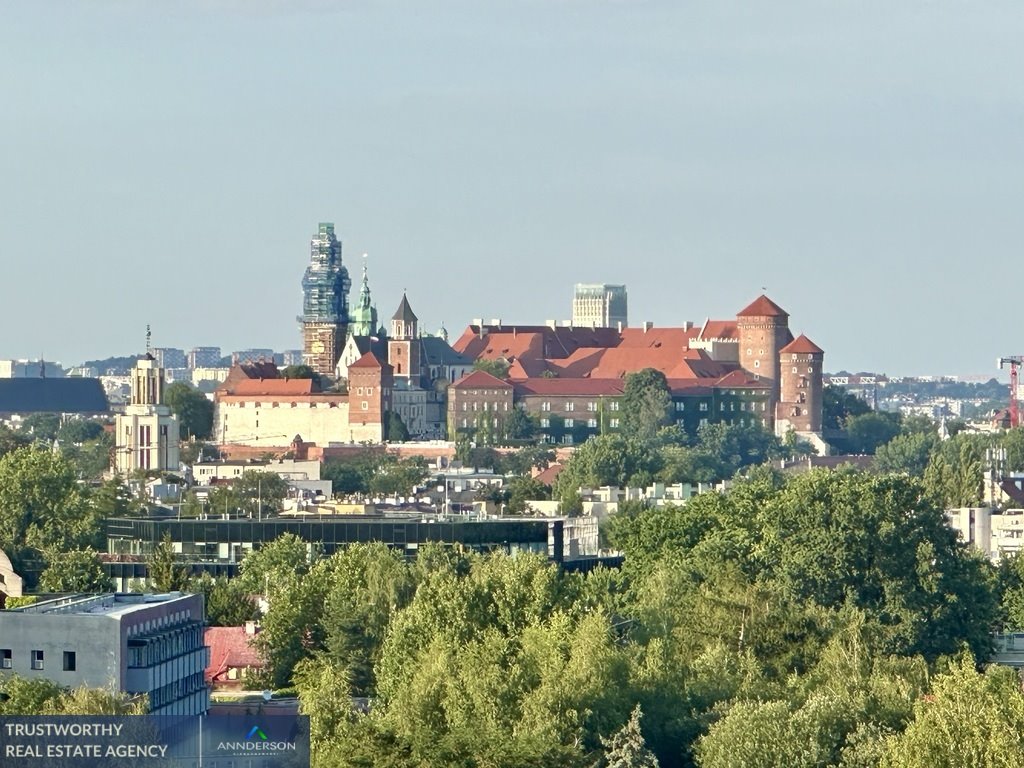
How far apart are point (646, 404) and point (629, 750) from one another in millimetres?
155211

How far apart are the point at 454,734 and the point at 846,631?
640 inches

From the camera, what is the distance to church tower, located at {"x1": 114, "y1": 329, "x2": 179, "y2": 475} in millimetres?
153125

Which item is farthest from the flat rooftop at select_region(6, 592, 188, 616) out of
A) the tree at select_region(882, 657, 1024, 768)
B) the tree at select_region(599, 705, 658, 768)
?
the tree at select_region(882, 657, 1024, 768)

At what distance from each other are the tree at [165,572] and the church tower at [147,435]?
79292 millimetres

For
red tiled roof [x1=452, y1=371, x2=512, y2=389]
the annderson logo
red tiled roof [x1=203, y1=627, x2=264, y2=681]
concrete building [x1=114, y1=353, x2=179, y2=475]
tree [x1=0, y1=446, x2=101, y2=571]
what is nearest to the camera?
the annderson logo

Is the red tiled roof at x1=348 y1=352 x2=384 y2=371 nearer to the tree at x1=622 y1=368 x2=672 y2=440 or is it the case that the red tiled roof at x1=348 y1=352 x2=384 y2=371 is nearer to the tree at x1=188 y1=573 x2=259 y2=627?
the tree at x1=622 y1=368 x2=672 y2=440

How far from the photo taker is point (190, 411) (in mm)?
190875

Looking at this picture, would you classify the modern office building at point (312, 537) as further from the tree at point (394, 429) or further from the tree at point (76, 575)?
the tree at point (394, 429)

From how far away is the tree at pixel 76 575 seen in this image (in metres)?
68.4

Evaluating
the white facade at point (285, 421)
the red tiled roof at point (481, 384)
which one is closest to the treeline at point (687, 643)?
the white facade at point (285, 421)

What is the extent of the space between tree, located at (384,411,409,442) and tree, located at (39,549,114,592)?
115529 mm

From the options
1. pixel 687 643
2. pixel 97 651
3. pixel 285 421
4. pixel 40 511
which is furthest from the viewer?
pixel 285 421

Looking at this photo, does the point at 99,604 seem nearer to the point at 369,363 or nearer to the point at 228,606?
the point at 228,606

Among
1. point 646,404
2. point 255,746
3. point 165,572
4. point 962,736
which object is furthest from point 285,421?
point 255,746
